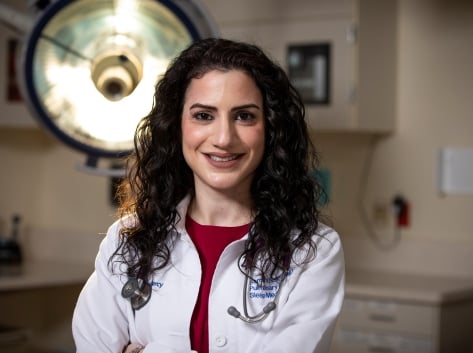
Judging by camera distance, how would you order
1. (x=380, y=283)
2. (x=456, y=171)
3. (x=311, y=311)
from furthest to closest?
(x=456, y=171), (x=380, y=283), (x=311, y=311)

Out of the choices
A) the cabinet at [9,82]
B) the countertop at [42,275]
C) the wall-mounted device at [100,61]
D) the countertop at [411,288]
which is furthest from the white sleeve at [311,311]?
the cabinet at [9,82]

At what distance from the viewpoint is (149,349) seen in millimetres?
1691

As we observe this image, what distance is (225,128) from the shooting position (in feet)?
5.50

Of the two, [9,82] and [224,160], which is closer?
[224,160]

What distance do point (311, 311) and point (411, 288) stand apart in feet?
5.95

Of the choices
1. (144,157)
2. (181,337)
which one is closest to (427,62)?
(144,157)

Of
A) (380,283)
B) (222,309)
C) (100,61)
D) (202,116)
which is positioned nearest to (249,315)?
(222,309)

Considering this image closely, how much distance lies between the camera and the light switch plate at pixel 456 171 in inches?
146

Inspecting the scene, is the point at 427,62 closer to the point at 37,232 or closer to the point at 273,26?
the point at 273,26

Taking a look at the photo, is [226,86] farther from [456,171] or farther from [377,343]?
[456,171]

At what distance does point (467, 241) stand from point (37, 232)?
2.42m

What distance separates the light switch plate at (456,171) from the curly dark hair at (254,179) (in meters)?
2.02

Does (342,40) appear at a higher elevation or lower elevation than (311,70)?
higher

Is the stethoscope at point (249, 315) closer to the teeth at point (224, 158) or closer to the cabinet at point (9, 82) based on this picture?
the teeth at point (224, 158)
